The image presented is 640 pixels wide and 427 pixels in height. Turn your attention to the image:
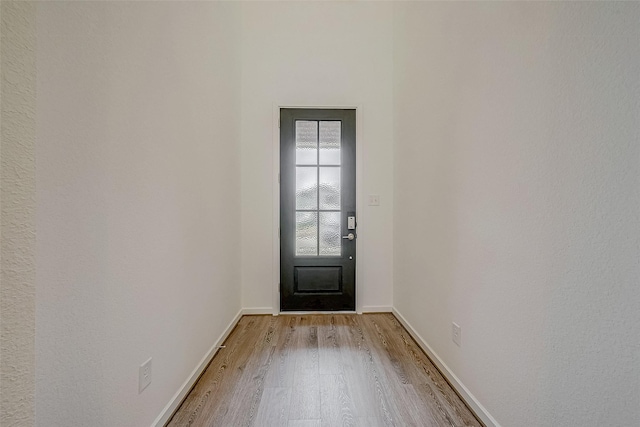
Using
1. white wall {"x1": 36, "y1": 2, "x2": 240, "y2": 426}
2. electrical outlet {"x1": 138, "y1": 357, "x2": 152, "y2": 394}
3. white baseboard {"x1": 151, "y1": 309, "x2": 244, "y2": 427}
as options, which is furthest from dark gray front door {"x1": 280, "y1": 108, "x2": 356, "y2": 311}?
electrical outlet {"x1": 138, "y1": 357, "x2": 152, "y2": 394}

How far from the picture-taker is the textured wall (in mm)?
551

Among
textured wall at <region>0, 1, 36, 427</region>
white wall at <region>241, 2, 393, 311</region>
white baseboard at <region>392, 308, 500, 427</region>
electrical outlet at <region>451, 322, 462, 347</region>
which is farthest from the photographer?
white wall at <region>241, 2, 393, 311</region>

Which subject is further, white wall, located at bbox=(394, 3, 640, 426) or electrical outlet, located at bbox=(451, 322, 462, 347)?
electrical outlet, located at bbox=(451, 322, 462, 347)

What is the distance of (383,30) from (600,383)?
3.38 metres

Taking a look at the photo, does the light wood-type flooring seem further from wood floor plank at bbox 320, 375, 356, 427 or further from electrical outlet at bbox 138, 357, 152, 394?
electrical outlet at bbox 138, 357, 152, 394

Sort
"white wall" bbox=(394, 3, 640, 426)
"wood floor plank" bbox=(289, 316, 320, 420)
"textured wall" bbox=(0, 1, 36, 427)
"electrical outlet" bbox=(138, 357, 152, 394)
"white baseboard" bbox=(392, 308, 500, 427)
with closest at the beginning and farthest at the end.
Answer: "textured wall" bbox=(0, 1, 36, 427) → "white wall" bbox=(394, 3, 640, 426) → "electrical outlet" bbox=(138, 357, 152, 394) → "white baseboard" bbox=(392, 308, 500, 427) → "wood floor plank" bbox=(289, 316, 320, 420)

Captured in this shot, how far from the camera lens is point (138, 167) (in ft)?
4.27

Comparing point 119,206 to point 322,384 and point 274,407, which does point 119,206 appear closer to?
point 274,407

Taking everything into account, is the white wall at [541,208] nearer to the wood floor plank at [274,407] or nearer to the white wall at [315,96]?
the wood floor plank at [274,407]

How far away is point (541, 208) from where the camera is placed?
116 centimetres

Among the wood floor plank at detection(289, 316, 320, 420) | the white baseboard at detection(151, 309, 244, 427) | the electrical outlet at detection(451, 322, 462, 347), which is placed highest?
the electrical outlet at detection(451, 322, 462, 347)

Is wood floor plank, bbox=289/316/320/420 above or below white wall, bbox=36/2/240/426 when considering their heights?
below

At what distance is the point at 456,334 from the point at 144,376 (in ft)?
5.54

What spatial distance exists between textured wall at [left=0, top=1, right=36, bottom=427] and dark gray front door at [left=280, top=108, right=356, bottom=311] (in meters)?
2.60
